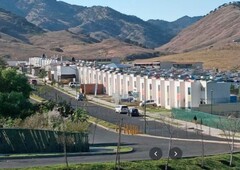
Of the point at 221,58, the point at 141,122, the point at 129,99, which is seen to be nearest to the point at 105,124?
the point at 141,122

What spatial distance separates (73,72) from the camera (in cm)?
12975

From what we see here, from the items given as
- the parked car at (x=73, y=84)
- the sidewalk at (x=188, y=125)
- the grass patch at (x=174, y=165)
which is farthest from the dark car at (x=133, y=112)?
the parked car at (x=73, y=84)

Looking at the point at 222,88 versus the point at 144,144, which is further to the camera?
the point at 222,88

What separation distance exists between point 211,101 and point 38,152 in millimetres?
39895

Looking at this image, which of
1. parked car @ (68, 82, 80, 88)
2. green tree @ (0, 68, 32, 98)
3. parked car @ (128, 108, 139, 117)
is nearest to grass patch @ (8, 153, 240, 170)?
green tree @ (0, 68, 32, 98)

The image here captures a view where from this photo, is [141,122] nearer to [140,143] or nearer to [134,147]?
[140,143]

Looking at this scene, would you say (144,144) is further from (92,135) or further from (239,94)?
(239,94)

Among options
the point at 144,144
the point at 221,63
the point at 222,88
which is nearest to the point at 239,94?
the point at 222,88

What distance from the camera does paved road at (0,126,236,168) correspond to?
34987mm

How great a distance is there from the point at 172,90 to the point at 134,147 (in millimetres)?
37249

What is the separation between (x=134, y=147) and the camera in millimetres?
45625

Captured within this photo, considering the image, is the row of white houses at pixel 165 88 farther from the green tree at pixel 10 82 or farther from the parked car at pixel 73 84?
the green tree at pixel 10 82

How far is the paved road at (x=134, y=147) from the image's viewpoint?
3499 centimetres

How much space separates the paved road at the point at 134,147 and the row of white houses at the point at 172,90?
63.6ft
